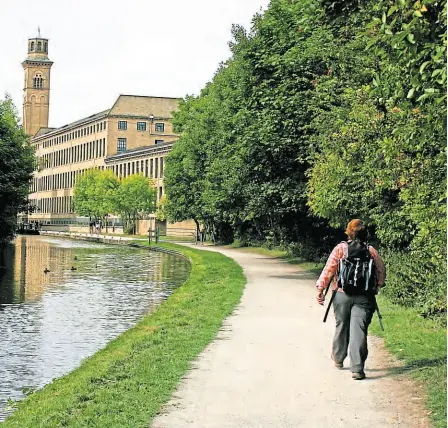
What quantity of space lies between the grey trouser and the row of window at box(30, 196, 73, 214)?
156 metres

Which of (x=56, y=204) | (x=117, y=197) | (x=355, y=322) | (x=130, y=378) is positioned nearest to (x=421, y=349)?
(x=355, y=322)

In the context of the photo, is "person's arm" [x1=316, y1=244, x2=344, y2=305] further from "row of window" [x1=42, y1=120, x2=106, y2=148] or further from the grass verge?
"row of window" [x1=42, y1=120, x2=106, y2=148]

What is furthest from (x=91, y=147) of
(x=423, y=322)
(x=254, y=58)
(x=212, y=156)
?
(x=423, y=322)

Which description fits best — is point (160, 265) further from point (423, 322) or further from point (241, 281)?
point (423, 322)

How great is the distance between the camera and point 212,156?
169ft

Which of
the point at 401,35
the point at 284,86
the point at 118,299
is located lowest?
→ the point at 118,299

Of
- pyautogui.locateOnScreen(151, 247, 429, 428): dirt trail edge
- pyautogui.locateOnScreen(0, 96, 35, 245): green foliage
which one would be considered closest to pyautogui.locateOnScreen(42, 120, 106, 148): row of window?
pyautogui.locateOnScreen(0, 96, 35, 245): green foliage

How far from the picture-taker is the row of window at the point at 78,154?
156 metres

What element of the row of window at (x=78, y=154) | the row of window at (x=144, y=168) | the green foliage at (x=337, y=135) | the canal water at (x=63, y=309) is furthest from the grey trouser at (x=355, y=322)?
the row of window at (x=78, y=154)

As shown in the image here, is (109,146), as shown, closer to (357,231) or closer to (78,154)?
(78,154)

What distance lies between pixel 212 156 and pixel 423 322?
1384 inches

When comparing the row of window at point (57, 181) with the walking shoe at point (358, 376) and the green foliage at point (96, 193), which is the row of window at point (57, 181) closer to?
the green foliage at point (96, 193)

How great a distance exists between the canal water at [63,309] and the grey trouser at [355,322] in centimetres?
421

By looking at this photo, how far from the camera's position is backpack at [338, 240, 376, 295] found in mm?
11859
